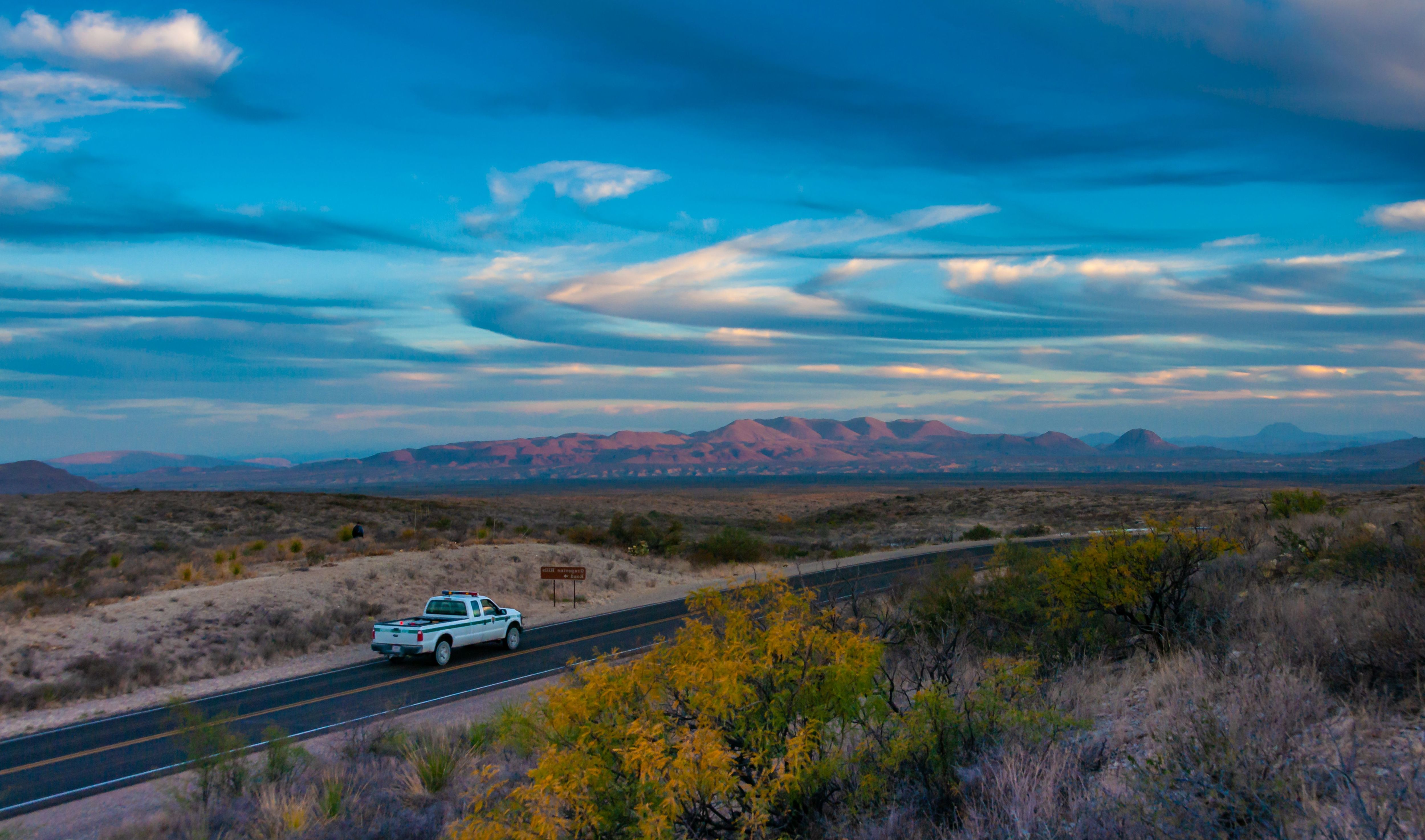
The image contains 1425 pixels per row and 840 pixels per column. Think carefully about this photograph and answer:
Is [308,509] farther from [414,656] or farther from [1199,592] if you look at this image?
[1199,592]

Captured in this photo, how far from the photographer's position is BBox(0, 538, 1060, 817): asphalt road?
11688 millimetres

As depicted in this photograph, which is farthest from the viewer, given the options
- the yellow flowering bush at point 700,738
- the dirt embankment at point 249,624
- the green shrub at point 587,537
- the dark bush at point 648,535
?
the dark bush at point 648,535

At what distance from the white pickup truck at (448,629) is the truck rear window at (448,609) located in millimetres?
11

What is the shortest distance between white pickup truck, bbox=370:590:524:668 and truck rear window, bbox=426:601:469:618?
11 mm

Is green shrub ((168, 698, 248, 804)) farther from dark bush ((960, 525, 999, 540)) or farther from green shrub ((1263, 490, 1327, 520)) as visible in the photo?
dark bush ((960, 525, 999, 540))

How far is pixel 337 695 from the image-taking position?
16719 mm

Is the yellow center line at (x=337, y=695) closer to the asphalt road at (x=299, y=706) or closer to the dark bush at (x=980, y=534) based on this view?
the asphalt road at (x=299, y=706)

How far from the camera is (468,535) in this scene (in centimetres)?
4669

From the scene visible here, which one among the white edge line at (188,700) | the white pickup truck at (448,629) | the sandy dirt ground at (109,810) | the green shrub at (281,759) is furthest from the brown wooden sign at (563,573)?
the green shrub at (281,759)

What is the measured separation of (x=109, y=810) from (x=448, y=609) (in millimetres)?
11043

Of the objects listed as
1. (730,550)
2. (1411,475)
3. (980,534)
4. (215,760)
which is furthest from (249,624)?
(1411,475)

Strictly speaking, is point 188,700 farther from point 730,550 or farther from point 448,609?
point 730,550

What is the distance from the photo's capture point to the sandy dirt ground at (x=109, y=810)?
930cm

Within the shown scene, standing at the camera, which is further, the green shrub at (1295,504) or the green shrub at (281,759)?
the green shrub at (1295,504)
